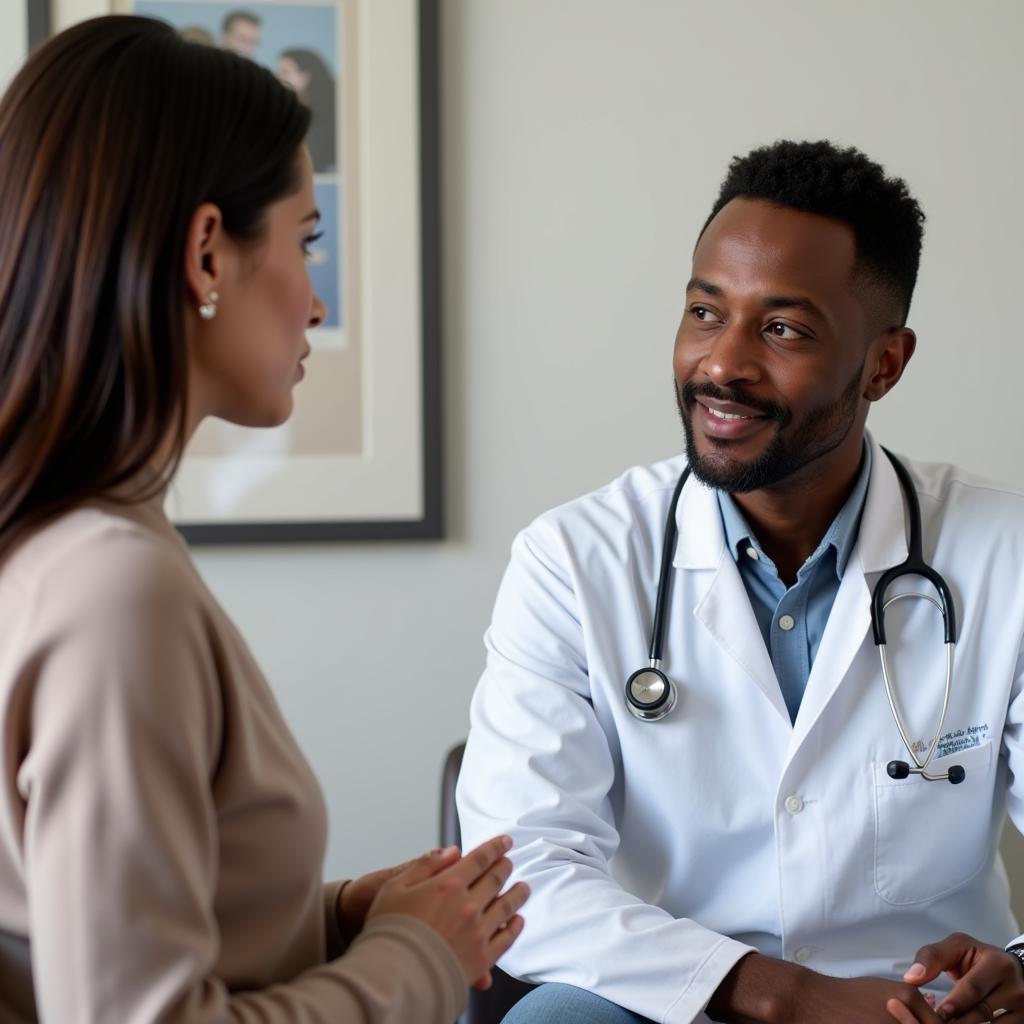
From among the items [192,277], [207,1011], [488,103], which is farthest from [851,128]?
[207,1011]

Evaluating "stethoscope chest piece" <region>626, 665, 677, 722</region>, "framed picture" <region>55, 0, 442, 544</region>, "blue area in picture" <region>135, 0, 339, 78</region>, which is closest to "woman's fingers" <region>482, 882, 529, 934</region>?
"stethoscope chest piece" <region>626, 665, 677, 722</region>

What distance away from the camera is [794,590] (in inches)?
62.3

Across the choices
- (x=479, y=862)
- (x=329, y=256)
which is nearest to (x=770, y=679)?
(x=479, y=862)

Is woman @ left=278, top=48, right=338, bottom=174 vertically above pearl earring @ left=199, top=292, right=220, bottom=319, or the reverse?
woman @ left=278, top=48, right=338, bottom=174

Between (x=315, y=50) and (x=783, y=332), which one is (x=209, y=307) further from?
(x=315, y=50)

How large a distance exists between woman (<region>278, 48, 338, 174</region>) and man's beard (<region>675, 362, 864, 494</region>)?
821 mm

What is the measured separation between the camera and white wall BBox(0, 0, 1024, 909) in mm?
2119

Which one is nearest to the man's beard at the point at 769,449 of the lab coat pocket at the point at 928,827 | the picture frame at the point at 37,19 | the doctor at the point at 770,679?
the doctor at the point at 770,679

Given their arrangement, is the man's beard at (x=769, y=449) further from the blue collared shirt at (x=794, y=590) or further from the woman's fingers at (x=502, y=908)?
the woman's fingers at (x=502, y=908)

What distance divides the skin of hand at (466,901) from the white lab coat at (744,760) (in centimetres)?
44

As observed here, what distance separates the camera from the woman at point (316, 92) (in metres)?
2.06

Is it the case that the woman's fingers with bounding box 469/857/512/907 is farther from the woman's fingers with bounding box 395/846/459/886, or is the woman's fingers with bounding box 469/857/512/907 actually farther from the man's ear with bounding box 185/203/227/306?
the man's ear with bounding box 185/203/227/306

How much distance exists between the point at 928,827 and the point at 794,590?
327 millimetres

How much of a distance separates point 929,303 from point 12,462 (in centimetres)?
182
